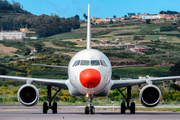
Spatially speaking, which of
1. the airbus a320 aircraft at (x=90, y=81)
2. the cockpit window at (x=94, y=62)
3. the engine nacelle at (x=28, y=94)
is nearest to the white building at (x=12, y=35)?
the airbus a320 aircraft at (x=90, y=81)

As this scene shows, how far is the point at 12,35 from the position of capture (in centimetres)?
16738

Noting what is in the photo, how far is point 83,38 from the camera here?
515 ft

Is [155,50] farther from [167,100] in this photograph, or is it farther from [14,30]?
[167,100]

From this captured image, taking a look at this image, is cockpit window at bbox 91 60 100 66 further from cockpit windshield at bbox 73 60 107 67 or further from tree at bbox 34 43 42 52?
tree at bbox 34 43 42 52

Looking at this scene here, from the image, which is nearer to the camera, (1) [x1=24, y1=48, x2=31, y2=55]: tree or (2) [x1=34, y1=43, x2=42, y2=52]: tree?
(1) [x1=24, y1=48, x2=31, y2=55]: tree

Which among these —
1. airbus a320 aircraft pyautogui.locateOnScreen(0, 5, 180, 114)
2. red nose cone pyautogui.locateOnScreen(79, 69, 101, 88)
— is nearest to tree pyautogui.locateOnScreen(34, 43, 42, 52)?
airbus a320 aircraft pyautogui.locateOnScreen(0, 5, 180, 114)

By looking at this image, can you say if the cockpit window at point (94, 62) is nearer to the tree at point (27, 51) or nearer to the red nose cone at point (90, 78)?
the red nose cone at point (90, 78)

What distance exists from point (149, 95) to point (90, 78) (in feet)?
19.0

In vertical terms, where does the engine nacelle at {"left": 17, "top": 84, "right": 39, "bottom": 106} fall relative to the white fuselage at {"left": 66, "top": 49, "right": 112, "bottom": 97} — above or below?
below

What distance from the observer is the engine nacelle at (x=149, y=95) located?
19.8 m

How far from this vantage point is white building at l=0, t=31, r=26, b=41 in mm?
163363

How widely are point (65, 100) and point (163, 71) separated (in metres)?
76.3

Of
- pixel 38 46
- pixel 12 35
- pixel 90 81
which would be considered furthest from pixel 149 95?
pixel 12 35

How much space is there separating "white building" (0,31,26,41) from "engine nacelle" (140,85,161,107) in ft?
491
